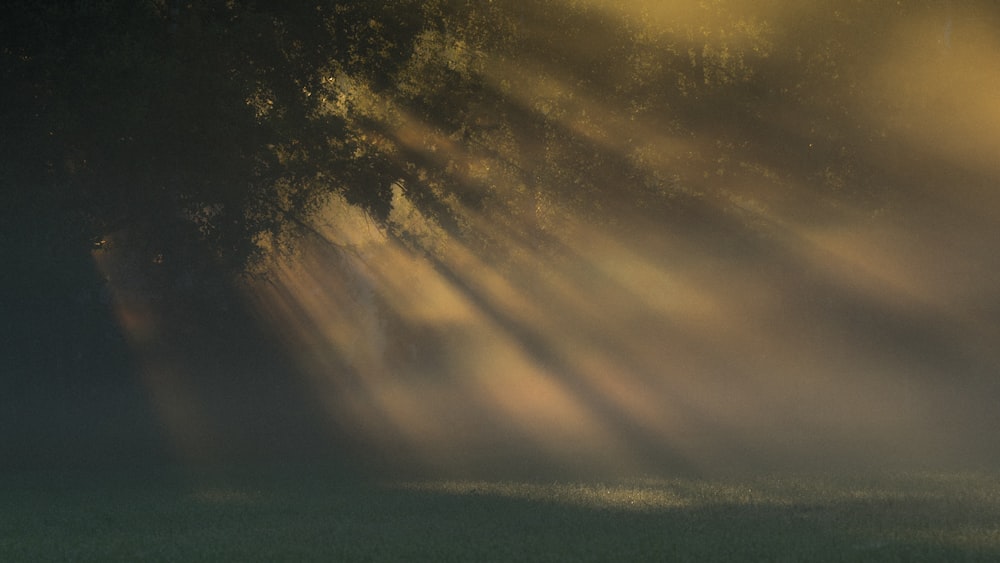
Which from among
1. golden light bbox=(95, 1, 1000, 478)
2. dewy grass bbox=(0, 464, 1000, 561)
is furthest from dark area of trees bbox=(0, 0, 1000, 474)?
dewy grass bbox=(0, 464, 1000, 561)

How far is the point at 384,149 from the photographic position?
1358 inches

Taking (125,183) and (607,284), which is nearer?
(125,183)

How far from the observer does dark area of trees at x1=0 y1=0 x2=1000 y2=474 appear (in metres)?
23.1

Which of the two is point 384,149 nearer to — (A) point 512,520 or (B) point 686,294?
(B) point 686,294

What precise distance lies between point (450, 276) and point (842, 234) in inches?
634

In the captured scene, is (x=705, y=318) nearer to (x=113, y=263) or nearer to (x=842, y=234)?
(x=842, y=234)

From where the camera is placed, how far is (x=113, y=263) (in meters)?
36.3

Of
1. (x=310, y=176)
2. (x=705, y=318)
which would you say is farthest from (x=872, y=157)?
(x=310, y=176)

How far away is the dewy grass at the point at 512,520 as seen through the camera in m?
12.0

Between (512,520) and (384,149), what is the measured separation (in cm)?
2026

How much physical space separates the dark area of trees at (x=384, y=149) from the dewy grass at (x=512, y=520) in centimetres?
577

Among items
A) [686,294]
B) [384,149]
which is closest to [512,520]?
[384,149]

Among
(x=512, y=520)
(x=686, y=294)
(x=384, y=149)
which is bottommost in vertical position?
(x=512, y=520)

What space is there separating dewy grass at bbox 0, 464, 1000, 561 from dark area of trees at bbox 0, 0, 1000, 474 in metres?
5.77
